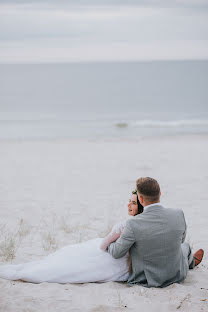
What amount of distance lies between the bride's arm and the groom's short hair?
42 centimetres

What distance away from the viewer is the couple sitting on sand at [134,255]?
394cm

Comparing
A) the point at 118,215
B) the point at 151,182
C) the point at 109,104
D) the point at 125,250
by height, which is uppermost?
the point at 151,182

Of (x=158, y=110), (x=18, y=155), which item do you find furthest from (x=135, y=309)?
(x=158, y=110)

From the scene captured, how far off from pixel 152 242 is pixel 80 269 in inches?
31.4

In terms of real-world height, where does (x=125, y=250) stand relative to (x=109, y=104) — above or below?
above

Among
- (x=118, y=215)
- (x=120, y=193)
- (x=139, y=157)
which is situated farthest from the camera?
(x=139, y=157)

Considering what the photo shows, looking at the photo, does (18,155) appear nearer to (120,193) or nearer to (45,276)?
(120,193)

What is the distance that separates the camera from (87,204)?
835 centimetres

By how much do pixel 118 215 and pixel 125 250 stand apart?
11.5ft

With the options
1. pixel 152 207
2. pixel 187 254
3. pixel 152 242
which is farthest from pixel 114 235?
pixel 187 254

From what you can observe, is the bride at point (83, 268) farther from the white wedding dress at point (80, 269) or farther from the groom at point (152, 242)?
the groom at point (152, 242)

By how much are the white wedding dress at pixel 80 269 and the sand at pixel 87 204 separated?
0.10 metres

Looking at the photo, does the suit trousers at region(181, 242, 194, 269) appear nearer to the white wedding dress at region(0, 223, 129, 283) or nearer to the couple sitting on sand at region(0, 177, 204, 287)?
the couple sitting on sand at region(0, 177, 204, 287)

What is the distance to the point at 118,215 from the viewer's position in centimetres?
753
